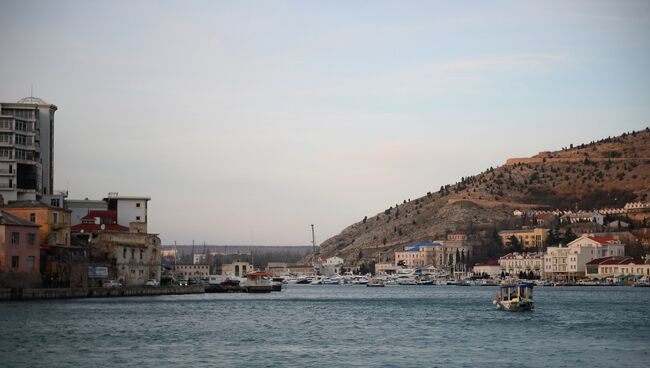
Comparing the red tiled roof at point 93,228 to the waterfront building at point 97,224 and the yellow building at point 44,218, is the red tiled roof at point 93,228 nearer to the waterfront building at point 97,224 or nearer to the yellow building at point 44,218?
the waterfront building at point 97,224

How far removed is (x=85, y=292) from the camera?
322 ft

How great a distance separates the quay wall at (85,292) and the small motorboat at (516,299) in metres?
38.4

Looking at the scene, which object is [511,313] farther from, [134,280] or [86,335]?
[134,280]

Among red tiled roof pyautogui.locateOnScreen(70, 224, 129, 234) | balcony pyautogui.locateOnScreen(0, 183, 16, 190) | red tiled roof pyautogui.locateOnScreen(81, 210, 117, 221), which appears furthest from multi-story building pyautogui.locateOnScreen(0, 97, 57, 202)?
red tiled roof pyautogui.locateOnScreen(70, 224, 129, 234)

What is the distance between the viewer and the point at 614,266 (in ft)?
655

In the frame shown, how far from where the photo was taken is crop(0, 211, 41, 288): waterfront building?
288 ft

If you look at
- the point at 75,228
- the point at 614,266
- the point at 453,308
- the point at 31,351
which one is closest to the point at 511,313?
the point at 453,308

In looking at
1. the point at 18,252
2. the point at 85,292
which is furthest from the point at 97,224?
the point at 18,252

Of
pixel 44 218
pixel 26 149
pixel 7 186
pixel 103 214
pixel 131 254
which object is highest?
pixel 26 149

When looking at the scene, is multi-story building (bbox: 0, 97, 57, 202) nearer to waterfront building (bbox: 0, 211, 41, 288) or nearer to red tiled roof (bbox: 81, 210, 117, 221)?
red tiled roof (bbox: 81, 210, 117, 221)

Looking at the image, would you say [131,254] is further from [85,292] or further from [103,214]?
[85,292]

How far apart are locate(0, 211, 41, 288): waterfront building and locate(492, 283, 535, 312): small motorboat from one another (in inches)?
1603

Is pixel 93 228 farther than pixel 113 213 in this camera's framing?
No

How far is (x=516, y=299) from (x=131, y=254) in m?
44.2
